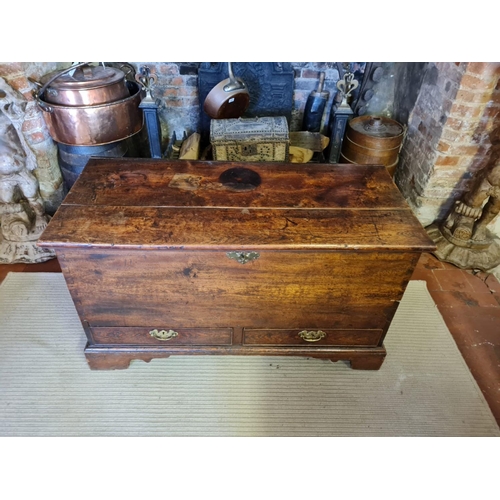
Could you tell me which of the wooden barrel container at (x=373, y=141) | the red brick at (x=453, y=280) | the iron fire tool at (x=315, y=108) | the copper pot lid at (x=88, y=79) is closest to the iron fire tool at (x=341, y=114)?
the wooden barrel container at (x=373, y=141)

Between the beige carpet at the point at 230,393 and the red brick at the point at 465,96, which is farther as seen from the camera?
the red brick at the point at 465,96

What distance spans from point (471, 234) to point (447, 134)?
2.03ft

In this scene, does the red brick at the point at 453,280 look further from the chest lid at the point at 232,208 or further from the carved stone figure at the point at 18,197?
the carved stone figure at the point at 18,197

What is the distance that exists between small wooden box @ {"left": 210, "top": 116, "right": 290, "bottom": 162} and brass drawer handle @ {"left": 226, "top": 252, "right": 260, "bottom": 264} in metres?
0.89

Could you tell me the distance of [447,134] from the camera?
6.83 feet

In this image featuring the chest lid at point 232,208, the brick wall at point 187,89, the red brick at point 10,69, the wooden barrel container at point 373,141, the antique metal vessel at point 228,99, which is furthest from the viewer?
the brick wall at point 187,89

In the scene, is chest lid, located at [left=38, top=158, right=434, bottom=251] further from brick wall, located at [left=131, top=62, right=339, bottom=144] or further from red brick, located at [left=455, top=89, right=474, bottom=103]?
brick wall, located at [left=131, top=62, right=339, bottom=144]

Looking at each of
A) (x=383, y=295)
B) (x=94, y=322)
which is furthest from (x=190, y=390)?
(x=383, y=295)

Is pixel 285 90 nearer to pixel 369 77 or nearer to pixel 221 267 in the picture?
pixel 369 77

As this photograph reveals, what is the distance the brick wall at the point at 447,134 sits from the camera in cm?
192

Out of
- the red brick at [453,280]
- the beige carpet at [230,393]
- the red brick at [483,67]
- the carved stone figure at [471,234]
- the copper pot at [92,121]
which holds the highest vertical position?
the red brick at [483,67]

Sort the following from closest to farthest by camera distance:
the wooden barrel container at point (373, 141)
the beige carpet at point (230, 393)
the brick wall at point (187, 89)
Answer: the beige carpet at point (230, 393)
the wooden barrel container at point (373, 141)
the brick wall at point (187, 89)

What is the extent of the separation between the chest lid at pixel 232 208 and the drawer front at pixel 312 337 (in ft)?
1.49

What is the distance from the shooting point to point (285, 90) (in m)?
2.33
